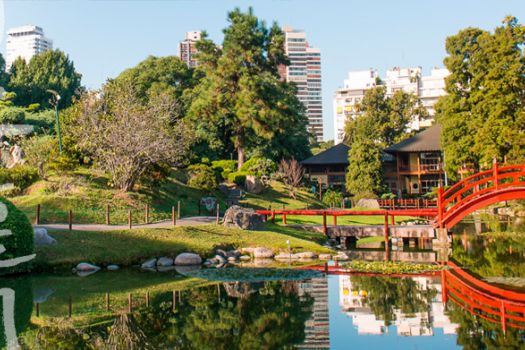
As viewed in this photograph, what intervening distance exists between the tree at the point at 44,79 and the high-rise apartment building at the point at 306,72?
102 metres

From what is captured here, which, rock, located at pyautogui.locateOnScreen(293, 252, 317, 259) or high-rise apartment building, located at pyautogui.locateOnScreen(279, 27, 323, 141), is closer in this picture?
rock, located at pyautogui.locateOnScreen(293, 252, 317, 259)

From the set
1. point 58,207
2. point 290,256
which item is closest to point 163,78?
point 58,207

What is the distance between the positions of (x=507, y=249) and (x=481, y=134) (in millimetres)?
16213

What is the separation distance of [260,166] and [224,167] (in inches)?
130

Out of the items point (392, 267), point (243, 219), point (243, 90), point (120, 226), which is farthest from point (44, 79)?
point (392, 267)

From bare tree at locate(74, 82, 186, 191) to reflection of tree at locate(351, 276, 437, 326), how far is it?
1593cm

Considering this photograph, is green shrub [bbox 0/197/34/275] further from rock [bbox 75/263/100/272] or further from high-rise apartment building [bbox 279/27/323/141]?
high-rise apartment building [bbox 279/27/323/141]

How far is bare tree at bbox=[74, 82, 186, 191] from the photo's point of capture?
28.8 m

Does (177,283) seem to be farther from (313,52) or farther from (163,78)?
(313,52)

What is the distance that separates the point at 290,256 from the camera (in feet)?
70.1

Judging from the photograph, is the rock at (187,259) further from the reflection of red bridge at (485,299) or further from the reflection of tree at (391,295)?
the reflection of red bridge at (485,299)

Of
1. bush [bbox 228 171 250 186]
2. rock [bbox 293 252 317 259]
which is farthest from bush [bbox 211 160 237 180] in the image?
rock [bbox 293 252 317 259]

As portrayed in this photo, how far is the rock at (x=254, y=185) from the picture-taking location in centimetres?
4188

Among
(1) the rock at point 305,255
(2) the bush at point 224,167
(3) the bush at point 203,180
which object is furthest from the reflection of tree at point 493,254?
(2) the bush at point 224,167
